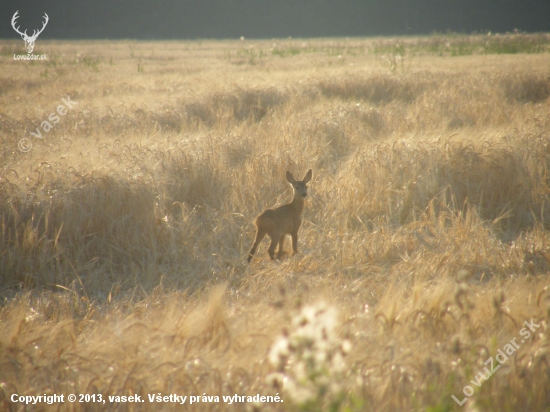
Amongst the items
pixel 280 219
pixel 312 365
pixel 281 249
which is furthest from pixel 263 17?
pixel 312 365

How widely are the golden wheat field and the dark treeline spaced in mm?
55851

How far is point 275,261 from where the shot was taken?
5.11m

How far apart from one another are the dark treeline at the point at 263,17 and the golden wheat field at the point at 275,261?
5585cm

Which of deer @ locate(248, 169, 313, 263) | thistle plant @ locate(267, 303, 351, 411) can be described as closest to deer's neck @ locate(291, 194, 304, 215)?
deer @ locate(248, 169, 313, 263)

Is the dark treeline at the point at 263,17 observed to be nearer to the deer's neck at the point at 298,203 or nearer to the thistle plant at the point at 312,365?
the deer's neck at the point at 298,203

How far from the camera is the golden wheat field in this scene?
256cm

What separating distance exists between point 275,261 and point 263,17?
91362 millimetres

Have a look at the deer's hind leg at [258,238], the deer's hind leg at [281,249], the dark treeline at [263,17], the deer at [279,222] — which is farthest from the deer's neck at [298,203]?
the dark treeline at [263,17]

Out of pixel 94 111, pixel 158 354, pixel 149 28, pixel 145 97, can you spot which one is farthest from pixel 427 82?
pixel 149 28

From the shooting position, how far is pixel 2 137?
784 centimetres

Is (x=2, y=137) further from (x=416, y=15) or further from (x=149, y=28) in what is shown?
(x=149, y=28)

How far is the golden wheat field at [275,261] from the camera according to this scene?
101 inches

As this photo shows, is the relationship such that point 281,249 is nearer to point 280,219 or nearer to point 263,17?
point 280,219

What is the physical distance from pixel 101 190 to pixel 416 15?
74784 mm
